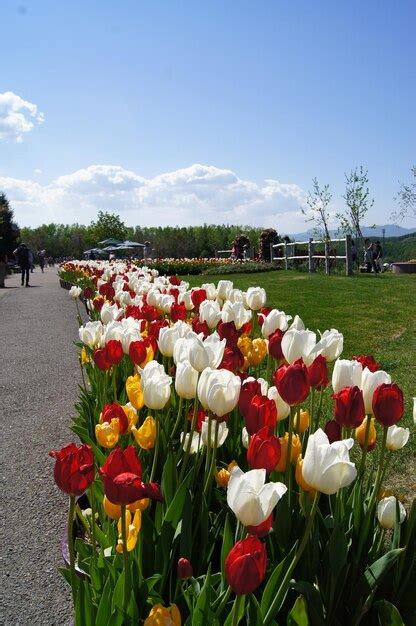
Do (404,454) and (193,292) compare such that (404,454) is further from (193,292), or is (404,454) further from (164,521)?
(164,521)

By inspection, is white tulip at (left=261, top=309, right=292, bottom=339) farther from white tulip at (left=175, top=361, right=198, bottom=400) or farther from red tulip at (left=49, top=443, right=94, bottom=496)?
red tulip at (left=49, top=443, right=94, bottom=496)

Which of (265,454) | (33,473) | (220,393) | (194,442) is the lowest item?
(33,473)

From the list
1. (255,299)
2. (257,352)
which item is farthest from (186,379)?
(255,299)

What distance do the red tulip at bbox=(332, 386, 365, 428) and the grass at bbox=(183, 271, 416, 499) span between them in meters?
1.93

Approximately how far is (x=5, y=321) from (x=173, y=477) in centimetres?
1182

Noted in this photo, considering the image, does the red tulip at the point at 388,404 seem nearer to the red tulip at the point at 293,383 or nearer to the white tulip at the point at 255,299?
the red tulip at the point at 293,383

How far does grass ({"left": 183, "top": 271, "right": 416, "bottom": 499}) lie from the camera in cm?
467

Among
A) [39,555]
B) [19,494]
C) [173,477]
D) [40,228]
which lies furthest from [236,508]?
[40,228]

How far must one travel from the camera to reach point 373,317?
10781 mm

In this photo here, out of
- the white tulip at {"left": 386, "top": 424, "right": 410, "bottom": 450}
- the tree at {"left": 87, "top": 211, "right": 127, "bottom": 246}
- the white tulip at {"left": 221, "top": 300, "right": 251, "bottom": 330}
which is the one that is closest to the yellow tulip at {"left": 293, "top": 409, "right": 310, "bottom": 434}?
the white tulip at {"left": 386, "top": 424, "right": 410, "bottom": 450}

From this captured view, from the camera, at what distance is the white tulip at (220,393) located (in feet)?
6.28

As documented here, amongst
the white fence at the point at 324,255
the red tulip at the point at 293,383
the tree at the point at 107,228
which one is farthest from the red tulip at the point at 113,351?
the tree at the point at 107,228

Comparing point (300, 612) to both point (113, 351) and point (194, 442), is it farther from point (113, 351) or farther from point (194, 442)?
point (113, 351)

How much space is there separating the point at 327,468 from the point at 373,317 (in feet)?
31.5
